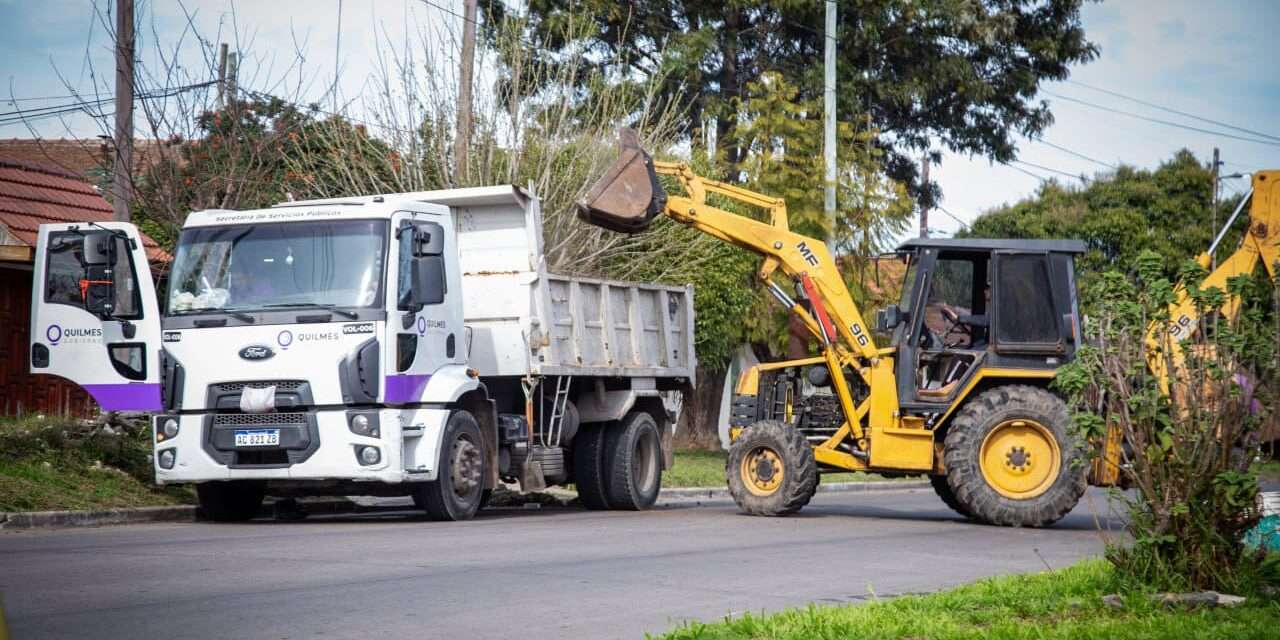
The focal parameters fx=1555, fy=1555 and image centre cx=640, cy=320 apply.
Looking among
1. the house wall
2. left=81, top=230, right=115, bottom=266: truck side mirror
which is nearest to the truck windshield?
left=81, top=230, right=115, bottom=266: truck side mirror

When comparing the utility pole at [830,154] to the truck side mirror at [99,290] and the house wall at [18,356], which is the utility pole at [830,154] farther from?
the truck side mirror at [99,290]

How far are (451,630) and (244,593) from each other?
5.85ft

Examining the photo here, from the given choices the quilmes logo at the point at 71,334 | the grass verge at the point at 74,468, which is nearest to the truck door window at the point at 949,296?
the grass verge at the point at 74,468

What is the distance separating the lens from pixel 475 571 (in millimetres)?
10086

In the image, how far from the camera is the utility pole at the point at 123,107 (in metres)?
18.0

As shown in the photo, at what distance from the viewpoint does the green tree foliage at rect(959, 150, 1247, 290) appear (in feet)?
150

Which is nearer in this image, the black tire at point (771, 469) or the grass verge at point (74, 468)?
the grass verge at point (74, 468)

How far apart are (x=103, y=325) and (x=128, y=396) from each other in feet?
2.30

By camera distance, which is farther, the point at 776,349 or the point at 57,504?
the point at 776,349

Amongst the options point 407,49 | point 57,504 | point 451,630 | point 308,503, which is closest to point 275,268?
point 57,504

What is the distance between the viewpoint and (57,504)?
14.3 metres

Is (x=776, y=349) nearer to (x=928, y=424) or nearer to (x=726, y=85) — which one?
(x=726, y=85)

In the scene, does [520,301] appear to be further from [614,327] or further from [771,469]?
[771,469]

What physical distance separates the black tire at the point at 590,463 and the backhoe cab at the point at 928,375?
75.4 inches
